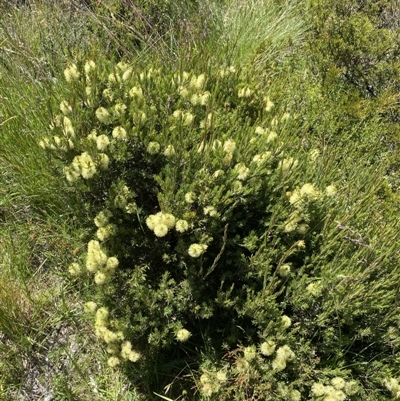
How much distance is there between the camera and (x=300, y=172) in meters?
2.02

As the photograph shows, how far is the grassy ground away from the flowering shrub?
207 mm

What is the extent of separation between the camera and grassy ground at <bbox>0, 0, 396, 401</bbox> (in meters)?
1.96

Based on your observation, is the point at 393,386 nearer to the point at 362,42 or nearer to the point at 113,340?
the point at 113,340

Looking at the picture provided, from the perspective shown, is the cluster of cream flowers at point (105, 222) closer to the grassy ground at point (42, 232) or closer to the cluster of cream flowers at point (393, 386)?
the grassy ground at point (42, 232)

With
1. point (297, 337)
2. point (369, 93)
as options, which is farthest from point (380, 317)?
point (369, 93)

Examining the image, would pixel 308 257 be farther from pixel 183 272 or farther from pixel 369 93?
pixel 369 93

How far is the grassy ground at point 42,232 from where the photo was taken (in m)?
1.96

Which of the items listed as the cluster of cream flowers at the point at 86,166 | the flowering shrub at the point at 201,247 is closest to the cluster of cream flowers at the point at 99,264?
the flowering shrub at the point at 201,247

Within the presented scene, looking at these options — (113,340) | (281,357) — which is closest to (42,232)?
(113,340)

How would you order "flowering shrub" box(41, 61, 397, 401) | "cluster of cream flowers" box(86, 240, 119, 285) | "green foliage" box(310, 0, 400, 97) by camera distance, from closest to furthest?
"cluster of cream flowers" box(86, 240, 119, 285) → "flowering shrub" box(41, 61, 397, 401) → "green foliage" box(310, 0, 400, 97)

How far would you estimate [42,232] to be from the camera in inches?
93.0

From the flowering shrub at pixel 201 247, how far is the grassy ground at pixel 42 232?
0.68ft

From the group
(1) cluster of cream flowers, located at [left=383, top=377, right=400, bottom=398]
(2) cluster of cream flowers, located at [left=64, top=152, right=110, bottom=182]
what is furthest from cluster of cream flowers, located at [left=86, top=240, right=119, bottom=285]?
(1) cluster of cream flowers, located at [left=383, top=377, right=400, bottom=398]

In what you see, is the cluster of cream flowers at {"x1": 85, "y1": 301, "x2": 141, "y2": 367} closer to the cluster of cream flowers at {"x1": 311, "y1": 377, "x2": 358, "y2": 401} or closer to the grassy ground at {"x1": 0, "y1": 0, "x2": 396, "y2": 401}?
the grassy ground at {"x1": 0, "y1": 0, "x2": 396, "y2": 401}
